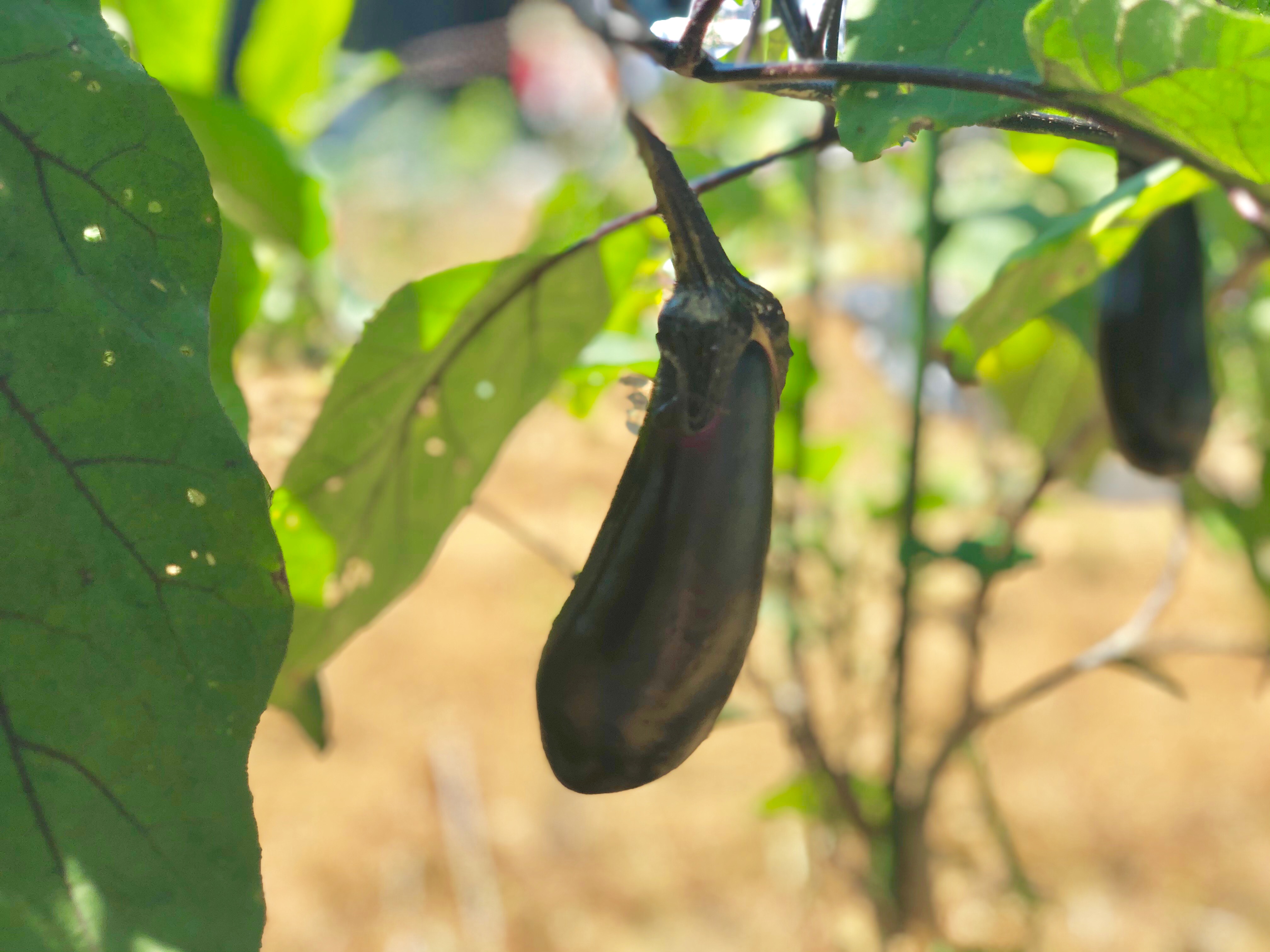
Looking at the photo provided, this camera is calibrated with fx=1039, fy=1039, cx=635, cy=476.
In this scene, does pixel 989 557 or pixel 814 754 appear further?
pixel 814 754

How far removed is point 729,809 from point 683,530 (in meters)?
0.95

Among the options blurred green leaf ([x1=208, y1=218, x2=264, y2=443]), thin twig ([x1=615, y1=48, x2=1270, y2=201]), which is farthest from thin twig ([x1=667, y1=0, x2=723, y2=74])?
blurred green leaf ([x1=208, y1=218, x2=264, y2=443])

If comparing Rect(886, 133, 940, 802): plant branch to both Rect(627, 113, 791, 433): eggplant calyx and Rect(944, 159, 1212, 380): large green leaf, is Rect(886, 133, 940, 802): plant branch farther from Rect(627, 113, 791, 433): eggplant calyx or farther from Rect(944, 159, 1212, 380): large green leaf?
Rect(627, 113, 791, 433): eggplant calyx

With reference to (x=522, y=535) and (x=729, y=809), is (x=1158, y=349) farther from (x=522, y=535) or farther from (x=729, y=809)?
(x=729, y=809)

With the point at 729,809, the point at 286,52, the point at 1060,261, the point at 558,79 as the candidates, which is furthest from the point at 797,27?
the point at 558,79

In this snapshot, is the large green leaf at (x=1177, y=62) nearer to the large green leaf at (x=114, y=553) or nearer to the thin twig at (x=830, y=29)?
the thin twig at (x=830, y=29)

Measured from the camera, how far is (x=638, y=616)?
20 cm

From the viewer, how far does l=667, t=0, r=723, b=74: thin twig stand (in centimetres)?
18

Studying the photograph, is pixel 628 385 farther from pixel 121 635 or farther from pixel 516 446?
pixel 516 446

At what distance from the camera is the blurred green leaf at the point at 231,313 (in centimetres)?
27

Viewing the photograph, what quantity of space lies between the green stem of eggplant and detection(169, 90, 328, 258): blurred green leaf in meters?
0.31

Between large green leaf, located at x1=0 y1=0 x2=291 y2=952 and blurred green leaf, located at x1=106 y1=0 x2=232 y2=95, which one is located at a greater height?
blurred green leaf, located at x1=106 y1=0 x2=232 y2=95

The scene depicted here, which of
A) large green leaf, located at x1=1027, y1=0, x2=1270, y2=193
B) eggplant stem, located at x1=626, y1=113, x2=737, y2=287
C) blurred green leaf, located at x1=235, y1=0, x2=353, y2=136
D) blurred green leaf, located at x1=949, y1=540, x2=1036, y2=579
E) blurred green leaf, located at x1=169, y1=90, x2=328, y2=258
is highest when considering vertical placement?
blurred green leaf, located at x1=235, y1=0, x2=353, y2=136

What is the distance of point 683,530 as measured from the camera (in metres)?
0.20
